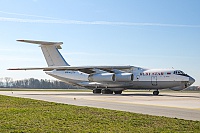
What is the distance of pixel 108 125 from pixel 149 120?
1795 mm

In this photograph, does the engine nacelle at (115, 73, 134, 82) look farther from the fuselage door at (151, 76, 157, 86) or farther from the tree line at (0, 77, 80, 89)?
the tree line at (0, 77, 80, 89)

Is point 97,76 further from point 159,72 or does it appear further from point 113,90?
point 159,72

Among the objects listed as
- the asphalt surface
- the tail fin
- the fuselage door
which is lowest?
the asphalt surface

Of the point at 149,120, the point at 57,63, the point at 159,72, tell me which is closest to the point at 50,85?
the point at 57,63

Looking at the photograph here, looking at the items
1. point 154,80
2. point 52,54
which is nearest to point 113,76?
point 154,80

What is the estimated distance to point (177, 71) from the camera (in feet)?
106

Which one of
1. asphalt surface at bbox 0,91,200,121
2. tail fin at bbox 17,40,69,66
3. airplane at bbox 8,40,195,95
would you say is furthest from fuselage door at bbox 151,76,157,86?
tail fin at bbox 17,40,69,66

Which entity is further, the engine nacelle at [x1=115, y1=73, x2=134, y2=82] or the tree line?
the tree line

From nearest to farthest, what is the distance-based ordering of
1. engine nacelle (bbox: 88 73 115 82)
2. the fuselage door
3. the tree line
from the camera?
the fuselage door
engine nacelle (bbox: 88 73 115 82)
the tree line

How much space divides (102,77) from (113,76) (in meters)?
1.36

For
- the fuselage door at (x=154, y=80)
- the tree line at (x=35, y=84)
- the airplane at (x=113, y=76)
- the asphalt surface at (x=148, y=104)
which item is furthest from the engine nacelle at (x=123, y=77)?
the tree line at (x=35, y=84)

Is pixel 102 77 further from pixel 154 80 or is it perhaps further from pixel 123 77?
pixel 154 80

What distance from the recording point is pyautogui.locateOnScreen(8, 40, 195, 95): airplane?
107ft

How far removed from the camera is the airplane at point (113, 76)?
3262 cm
